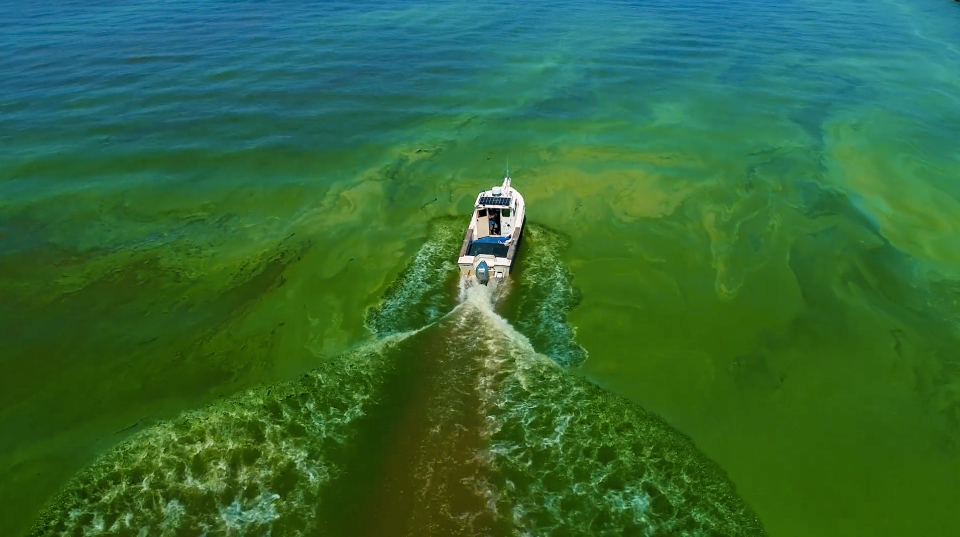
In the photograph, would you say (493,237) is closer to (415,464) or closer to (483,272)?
(483,272)

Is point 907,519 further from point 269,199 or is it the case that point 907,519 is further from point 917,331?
point 269,199

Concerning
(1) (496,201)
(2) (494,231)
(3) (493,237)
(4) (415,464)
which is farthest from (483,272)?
(4) (415,464)

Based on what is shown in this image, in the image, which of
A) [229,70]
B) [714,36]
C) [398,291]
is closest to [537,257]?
[398,291]

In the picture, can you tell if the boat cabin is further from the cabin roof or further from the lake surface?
the lake surface

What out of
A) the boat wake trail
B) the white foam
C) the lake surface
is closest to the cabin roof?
the lake surface

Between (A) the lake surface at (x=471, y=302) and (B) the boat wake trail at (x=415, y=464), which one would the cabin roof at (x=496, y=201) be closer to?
(A) the lake surface at (x=471, y=302)

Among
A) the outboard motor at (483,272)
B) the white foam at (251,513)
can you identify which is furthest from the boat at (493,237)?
the white foam at (251,513)
